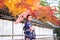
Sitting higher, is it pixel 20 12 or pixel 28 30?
pixel 20 12

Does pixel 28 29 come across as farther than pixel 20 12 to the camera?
No

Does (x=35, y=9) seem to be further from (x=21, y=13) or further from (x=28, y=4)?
(x=21, y=13)

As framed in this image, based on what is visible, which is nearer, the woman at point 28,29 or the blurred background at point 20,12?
the woman at point 28,29

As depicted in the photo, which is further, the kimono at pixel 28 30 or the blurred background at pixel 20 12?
the blurred background at pixel 20 12

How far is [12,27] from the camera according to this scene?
240 inches

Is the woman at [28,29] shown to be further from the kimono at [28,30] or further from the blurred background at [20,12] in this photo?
the blurred background at [20,12]

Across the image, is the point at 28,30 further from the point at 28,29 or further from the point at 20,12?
the point at 20,12

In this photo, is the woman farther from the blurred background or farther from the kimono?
the blurred background

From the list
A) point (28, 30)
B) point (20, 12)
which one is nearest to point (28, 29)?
point (28, 30)

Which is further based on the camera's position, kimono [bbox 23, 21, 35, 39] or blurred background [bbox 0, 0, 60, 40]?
blurred background [bbox 0, 0, 60, 40]

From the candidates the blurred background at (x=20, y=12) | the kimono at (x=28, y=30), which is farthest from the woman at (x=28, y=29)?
the blurred background at (x=20, y=12)

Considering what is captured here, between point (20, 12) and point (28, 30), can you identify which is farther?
point (20, 12)

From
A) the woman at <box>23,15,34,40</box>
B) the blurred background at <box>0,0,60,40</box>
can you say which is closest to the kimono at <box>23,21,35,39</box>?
the woman at <box>23,15,34,40</box>

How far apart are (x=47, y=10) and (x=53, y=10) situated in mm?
389
